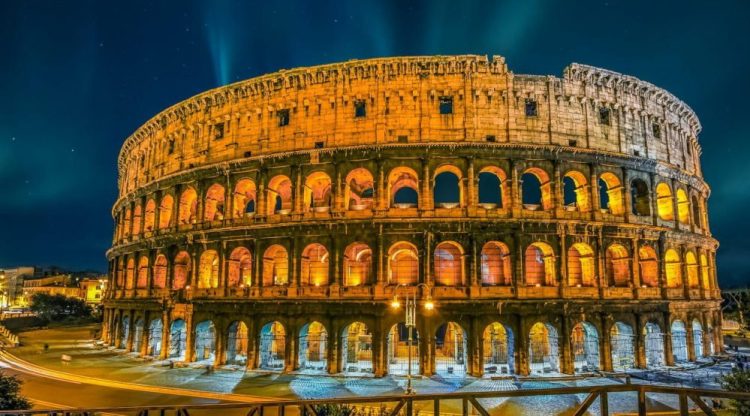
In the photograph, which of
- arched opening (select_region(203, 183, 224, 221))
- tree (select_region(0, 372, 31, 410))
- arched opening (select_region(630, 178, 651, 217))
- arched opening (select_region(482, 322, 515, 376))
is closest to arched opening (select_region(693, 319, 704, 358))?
arched opening (select_region(630, 178, 651, 217))

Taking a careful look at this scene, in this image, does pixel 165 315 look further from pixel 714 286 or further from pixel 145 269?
pixel 714 286

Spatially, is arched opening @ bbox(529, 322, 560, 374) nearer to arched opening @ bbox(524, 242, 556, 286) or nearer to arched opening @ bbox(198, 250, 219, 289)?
arched opening @ bbox(524, 242, 556, 286)

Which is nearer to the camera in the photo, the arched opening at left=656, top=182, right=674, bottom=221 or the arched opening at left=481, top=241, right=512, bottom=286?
the arched opening at left=481, top=241, right=512, bottom=286

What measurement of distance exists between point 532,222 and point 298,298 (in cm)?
1332

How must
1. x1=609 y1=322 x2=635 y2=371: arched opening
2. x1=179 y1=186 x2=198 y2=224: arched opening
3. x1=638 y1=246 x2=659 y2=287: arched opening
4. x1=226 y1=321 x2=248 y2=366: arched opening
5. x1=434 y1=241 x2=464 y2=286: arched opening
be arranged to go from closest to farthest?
x1=609 y1=322 x2=635 y2=371: arched opening → x1=434 y1=241 x2=464 y2=286: arched opening → x1=226 y1=321 x2=248 y2=366: arched opening → x1=638 y1=246 x2=659 y2=287: arched opening → x1=179 y1=186 x2=198 y2=224: arched opening

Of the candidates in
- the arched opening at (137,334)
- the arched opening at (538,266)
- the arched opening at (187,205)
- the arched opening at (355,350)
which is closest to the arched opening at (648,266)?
the arched opening at (538,266)

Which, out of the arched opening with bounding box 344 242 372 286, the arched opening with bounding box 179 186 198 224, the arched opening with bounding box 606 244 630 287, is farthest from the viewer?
the arched opening with bounding box 179 186 198 224

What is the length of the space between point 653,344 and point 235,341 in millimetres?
24523

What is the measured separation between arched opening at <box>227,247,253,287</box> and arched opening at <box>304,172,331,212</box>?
4814 millimetres

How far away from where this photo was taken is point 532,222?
2448cm

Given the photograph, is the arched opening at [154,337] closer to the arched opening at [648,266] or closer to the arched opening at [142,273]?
the arched opening at [142,273]

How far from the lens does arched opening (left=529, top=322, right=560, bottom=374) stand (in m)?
24.5

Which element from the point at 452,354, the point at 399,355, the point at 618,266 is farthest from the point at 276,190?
the point at 618,266

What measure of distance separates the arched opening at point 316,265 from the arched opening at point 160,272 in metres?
11.2
